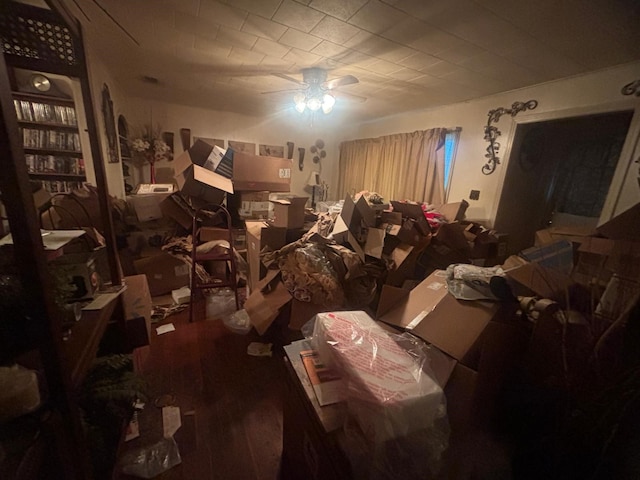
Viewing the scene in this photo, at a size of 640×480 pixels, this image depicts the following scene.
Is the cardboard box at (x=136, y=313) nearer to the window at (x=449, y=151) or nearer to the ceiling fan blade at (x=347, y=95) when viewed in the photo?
the ceiling fan blade at (x=347, y=95)

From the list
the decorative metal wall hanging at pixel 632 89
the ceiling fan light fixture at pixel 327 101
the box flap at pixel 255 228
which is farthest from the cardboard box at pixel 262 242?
the decorative metal wall hanging at pixel 632 89

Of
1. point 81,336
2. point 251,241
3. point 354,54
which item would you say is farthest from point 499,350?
point 354,54

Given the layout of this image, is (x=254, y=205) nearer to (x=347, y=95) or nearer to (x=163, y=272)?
(x=163, y=272)

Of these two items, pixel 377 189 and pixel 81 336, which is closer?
pixel 81 336

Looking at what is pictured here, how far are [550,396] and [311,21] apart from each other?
91.6 inches

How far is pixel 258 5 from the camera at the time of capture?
1523 millimetres

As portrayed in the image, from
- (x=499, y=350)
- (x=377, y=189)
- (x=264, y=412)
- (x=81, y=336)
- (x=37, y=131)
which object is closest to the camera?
(x=81, y=336)

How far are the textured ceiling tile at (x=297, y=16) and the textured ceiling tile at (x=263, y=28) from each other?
65 mm

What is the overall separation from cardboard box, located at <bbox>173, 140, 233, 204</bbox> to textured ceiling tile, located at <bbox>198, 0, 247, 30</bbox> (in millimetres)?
1240

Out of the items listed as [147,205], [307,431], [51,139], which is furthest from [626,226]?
[51,139]

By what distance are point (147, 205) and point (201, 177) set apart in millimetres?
735

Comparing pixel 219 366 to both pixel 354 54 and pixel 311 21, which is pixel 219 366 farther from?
pixel 354 54

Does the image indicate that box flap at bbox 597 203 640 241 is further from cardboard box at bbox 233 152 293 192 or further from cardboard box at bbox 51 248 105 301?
cardboard box at bbox 233 152 293 192

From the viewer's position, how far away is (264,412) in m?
1.46
